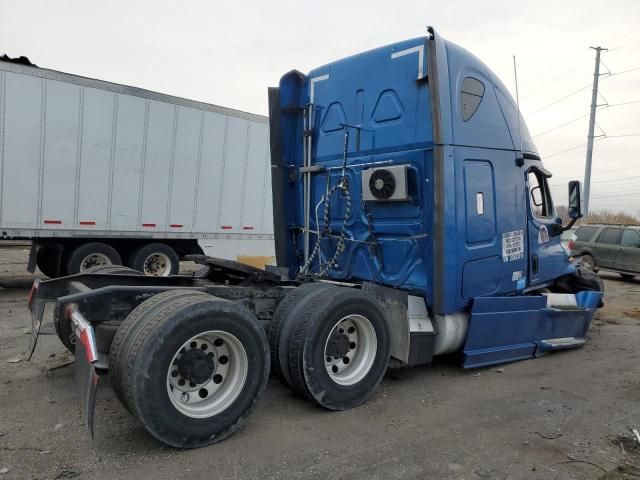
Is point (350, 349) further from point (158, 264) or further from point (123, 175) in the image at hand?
point (158, 264)

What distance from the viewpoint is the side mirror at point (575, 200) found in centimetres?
612

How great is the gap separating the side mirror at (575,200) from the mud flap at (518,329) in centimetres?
118

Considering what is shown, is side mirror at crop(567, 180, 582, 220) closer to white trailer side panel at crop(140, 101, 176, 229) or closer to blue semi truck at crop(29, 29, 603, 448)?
blue semi truck at crop(29, 29, 603, 448)

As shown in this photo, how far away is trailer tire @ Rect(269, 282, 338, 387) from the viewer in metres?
3.95

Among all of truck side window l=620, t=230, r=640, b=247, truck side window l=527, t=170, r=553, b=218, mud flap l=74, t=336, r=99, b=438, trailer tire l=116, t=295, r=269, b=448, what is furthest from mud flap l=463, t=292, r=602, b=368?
truck side window l=620, t=230, r=640, b=247

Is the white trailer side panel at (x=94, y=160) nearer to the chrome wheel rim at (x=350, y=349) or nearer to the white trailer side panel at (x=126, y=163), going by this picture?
the white trailer side panel at (x=126, y=163)

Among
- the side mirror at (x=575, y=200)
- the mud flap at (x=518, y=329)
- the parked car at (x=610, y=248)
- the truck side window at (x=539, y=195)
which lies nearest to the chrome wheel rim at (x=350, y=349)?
the mud flap at (x=518, y=329)

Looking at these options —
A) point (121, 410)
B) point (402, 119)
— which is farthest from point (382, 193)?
point (121, 410)

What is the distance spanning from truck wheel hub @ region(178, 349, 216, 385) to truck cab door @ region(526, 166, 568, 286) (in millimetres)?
3963

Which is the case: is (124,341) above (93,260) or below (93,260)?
below

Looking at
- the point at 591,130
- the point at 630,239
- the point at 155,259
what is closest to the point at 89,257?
the point at 155,259

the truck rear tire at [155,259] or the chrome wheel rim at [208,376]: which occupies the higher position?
the truck rear tire at [155,259]

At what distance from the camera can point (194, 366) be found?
3264 millimetres

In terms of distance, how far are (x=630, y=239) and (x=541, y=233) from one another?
11.0 meters
